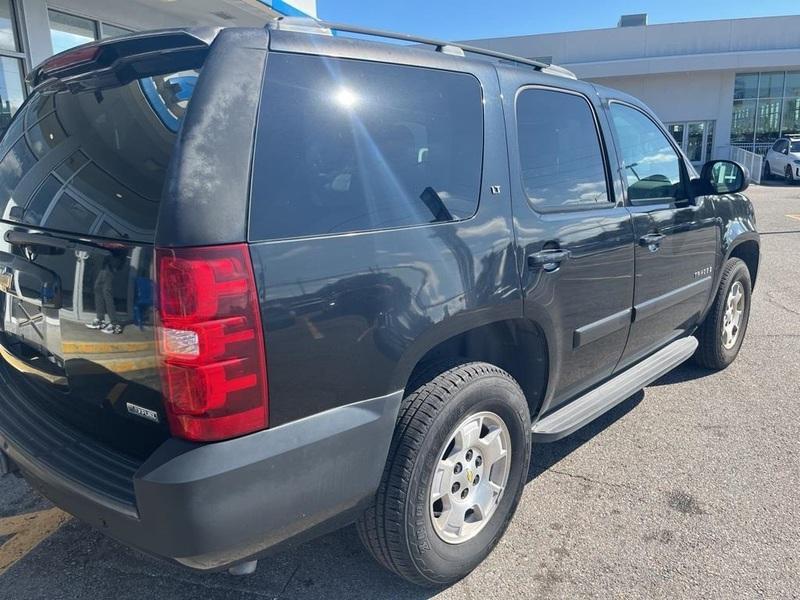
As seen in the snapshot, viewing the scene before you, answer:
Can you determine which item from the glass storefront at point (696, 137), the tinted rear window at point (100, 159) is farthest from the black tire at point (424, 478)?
the glass storefront at point (696, 137)

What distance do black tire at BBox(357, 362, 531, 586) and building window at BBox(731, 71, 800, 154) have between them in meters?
33.1

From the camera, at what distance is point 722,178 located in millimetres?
4039

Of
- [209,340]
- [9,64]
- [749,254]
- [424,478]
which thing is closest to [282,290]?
[209,340]

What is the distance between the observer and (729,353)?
481 cm

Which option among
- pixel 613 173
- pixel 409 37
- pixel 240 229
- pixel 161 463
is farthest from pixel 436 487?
pixel 613 173

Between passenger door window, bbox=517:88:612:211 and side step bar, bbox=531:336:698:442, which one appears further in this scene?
side step bar, bbox=531:336:698:442

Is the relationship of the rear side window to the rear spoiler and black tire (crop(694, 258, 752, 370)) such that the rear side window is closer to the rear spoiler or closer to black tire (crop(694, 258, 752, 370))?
the rear spoiler

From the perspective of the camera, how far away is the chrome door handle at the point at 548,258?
101 inches

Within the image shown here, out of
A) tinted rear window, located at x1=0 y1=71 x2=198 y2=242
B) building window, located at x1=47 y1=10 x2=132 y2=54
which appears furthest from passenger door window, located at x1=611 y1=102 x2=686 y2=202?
building window, located at x1=47 y1=10 x2=132 y2=54

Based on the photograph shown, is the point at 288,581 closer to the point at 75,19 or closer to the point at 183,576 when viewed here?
the point at 183,576

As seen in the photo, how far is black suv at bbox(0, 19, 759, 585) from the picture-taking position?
68.2 inches

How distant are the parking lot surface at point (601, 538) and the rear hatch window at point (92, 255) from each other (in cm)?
74

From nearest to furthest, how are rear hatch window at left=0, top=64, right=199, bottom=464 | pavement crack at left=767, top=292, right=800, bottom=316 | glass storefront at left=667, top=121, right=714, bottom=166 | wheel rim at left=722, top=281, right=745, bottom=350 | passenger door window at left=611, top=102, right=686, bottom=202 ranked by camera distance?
rear hatch window at left=0, top=64, right=199, bottom=464, passenger door window at left=611, top=102, right=686, bottom=202, wheel rim at left=722, top=281, right=745, bottom=350, pavement crack at left=767, top=292, right=800, bottom=316, glass storefront at left=667, top=121, right=714, bottom=166

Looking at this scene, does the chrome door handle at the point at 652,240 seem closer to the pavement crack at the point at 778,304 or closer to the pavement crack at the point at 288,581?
the pavement crack at the point at 288,581
